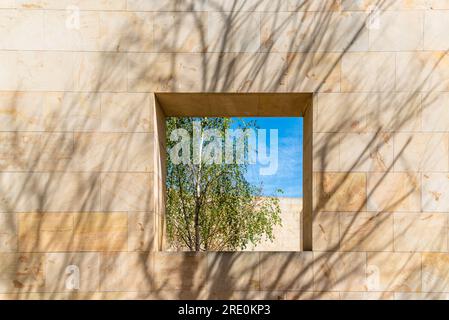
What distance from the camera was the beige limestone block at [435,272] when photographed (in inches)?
349

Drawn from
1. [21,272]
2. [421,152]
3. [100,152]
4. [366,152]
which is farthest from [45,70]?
[421,152]

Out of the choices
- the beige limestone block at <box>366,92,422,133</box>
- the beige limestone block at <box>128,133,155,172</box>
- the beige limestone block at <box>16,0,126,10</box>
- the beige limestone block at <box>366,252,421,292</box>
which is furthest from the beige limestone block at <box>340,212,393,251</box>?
the beige limestone block at <box>16,0,126,10</box>

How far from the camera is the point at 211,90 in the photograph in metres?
9.34

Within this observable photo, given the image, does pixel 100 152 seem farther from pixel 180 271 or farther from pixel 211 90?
pixel 180 271

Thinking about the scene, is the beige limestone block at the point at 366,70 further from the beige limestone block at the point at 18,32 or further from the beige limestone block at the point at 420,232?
the beige limestone block at the point at 18,32

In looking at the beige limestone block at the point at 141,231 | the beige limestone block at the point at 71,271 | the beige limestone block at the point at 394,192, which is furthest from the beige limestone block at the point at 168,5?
the beige limestone block at the point at 71,271

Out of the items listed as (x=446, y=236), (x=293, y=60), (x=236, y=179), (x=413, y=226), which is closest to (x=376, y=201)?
(x=413, y=226)

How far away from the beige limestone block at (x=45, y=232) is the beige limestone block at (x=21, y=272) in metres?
0.21

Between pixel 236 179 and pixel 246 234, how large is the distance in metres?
3.89

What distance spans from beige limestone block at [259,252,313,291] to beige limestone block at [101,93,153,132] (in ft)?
13.6

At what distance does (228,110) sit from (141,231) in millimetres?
3880

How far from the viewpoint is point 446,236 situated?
29.5 feet

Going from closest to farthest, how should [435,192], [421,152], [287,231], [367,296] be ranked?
1. [367,296]
2. [435,192]
3. [421,152]
4. [287,231]

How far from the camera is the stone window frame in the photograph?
31.0ft
